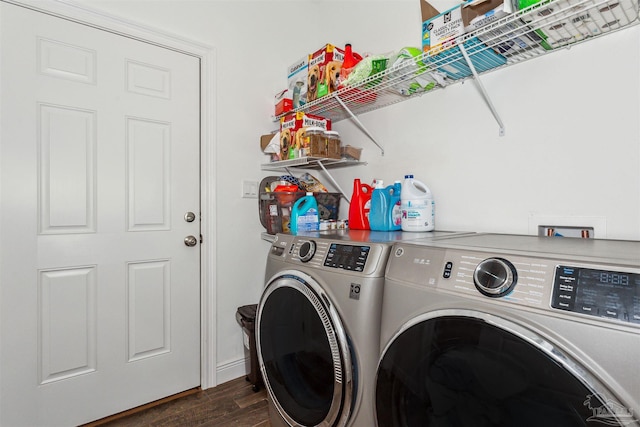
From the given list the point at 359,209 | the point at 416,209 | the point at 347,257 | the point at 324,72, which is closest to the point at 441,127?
the point at 416,209

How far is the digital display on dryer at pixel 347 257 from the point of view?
1.06 metres

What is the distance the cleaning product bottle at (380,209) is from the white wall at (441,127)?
26cm

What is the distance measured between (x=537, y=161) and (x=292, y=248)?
3.45 ft

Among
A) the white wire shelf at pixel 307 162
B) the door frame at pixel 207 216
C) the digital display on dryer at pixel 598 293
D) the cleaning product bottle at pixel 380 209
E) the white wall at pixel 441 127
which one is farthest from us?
the door frame at pixel 207 216

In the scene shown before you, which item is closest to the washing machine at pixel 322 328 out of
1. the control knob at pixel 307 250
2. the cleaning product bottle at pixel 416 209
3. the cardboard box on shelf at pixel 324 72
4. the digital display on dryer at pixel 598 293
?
the control knob at pixel 307 250

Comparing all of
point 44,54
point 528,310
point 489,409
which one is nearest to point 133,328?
point 44,54

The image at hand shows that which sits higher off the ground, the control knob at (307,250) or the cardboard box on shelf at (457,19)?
the cardboard box on shelf at (457,19)

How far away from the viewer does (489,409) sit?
701mm

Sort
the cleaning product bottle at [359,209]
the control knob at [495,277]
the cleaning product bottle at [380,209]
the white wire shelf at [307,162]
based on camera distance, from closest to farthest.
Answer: the control knob at [495,277]
the cleaning product bottle at [380,209]
the cleaning product bottle at [359,209]
the white wire shelf at [307,162]

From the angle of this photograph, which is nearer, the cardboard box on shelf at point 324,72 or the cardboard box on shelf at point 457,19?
the cardboard box on shelf at point 457,19

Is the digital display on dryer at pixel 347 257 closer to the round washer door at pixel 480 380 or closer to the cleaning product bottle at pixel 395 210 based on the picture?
the round washer door at pixel 480 380

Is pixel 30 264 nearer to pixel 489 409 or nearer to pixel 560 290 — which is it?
pixel 489 409

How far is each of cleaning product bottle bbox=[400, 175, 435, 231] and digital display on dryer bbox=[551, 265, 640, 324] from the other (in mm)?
829

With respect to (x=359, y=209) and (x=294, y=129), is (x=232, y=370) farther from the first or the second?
(x=294, y=129)
